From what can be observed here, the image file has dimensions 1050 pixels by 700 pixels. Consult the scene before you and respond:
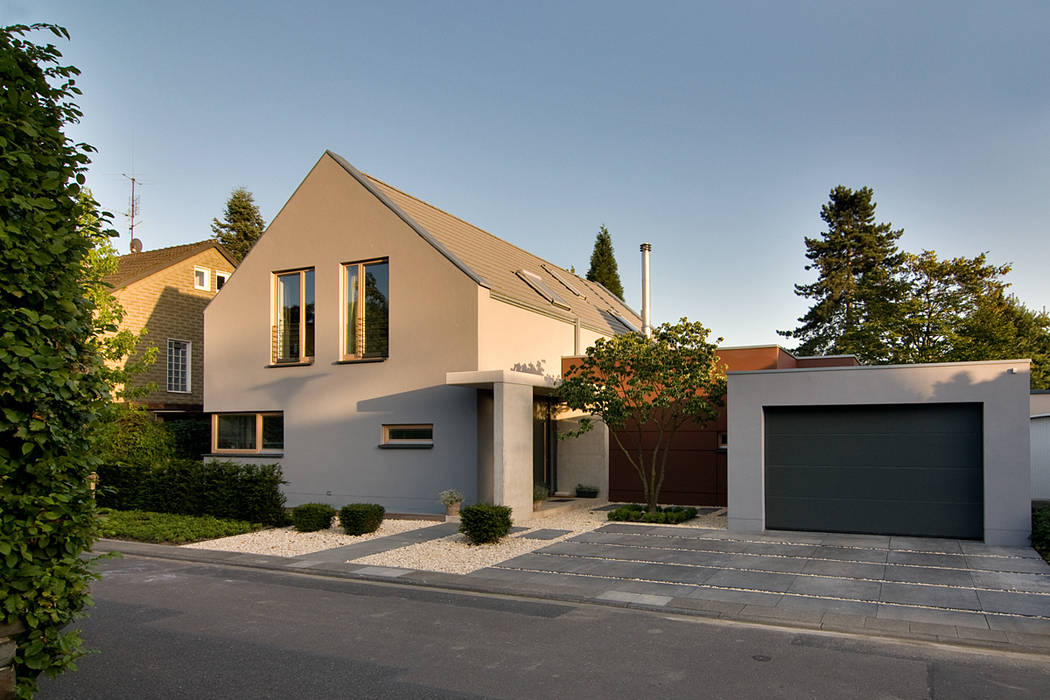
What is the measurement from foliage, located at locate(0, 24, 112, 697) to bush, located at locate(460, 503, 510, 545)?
26.7 ft

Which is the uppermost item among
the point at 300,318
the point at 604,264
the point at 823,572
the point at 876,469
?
the point at 604,264

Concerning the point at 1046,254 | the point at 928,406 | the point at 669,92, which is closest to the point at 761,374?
the point at 928,406

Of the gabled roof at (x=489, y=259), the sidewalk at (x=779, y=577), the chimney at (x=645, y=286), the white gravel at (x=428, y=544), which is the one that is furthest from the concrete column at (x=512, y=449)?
the chimney at (x=645, y=286)

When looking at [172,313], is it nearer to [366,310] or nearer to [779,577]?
[366,310]

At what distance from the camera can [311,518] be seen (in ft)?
46.1

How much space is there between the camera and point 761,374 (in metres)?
13.6

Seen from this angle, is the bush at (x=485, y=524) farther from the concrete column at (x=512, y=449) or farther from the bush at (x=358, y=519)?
the bush at (x=358, y=519)

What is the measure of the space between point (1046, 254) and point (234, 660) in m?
25.3

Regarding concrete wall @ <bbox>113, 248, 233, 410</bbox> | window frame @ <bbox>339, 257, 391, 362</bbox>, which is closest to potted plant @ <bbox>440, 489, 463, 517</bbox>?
window frame @ <bbox>339, 257, 391, 362</bbox>

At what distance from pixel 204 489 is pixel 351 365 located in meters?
4.08

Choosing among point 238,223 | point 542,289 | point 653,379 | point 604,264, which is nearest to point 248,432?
point 542,289

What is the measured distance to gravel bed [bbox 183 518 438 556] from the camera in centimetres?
1245

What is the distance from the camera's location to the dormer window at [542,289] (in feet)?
65.0

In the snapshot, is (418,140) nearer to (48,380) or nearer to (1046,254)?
(48,380)
